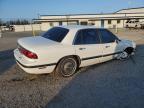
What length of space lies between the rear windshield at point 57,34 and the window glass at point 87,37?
45 cm

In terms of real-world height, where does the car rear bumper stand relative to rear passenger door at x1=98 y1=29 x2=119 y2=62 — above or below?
below

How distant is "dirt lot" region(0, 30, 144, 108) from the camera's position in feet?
15.8

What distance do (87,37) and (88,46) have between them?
13.4 inches

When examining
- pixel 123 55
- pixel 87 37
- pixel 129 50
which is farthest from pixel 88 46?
pixel 129 50

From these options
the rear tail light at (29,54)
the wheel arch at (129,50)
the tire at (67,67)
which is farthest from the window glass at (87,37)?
the wheel arch at (129,50)

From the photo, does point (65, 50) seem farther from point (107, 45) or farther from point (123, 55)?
point (123, 55)

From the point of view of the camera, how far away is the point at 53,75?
682 cm

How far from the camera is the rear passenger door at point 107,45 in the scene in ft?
24.8

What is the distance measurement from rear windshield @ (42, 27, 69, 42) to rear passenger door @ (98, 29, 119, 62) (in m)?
1.40

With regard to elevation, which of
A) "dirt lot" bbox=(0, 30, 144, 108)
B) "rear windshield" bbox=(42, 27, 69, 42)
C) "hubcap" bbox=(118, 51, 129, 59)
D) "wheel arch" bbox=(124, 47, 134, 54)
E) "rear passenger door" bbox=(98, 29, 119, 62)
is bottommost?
"dirt lot" bbox=(0, 30, 144, 108)

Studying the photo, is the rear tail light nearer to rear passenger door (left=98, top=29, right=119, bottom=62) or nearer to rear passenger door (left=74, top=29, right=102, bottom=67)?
rear passenger door (left=74, top=29, right=102, bottom=67)

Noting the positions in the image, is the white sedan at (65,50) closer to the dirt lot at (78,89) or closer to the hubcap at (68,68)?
the hubcap at (68,68)

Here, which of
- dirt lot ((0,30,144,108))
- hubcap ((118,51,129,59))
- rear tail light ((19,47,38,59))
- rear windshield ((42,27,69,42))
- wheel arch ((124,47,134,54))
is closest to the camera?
dirt lot ((0,30,144,108))

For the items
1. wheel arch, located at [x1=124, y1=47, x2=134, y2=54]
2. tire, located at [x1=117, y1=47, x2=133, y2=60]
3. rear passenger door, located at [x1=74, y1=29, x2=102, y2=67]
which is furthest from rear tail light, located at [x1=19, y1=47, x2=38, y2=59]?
wheel arch, located at [x1=124, y1=47, x2=134, y2=54]
